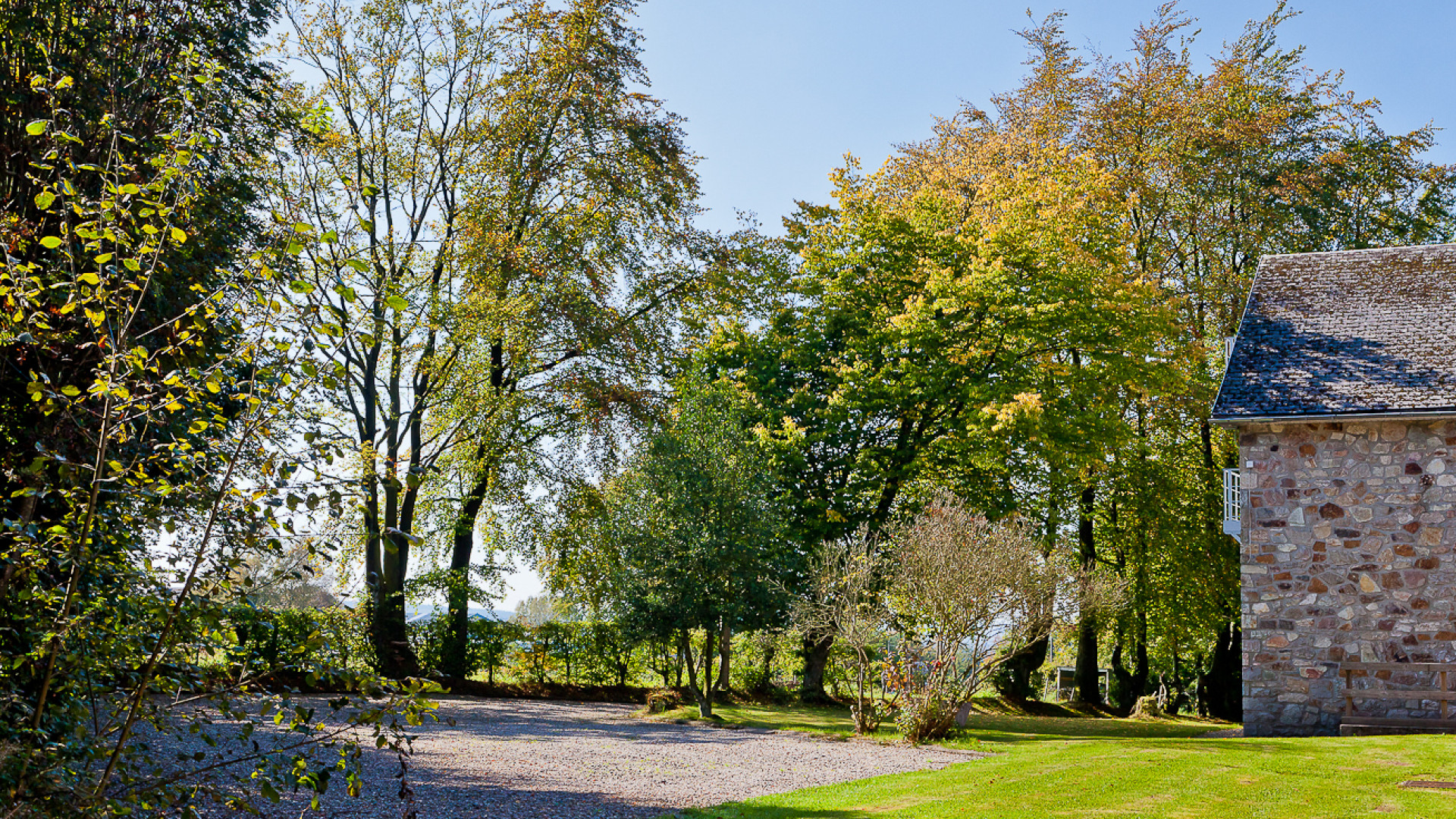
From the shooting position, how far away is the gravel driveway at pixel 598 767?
28.3ft

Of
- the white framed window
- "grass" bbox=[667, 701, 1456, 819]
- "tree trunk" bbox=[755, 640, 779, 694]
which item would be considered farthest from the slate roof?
"tree trunk" bbox=[755, 640, 779, 694]

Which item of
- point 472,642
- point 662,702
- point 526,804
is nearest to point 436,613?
point 472,642

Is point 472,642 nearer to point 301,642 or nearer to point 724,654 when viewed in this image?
point 724,654

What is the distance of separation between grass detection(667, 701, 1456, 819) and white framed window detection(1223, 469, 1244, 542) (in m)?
3.73

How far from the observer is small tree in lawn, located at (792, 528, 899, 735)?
1595 cm

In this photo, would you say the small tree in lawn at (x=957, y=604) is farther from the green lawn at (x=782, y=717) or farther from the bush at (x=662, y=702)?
the bush at (x=662, y=702)

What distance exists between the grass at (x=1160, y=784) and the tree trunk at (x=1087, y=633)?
35.9ft

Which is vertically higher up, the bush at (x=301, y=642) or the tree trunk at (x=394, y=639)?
the bush at (x=301, y=642)

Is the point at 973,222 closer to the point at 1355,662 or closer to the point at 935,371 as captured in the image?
the point at 935,371

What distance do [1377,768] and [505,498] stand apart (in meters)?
17.2

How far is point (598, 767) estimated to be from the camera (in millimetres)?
11367

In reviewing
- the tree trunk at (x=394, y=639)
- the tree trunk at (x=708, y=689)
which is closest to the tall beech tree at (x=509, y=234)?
the tree trunk at (x=394, y=639)

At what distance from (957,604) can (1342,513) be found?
6.03m

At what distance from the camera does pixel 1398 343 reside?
53.2 feet
